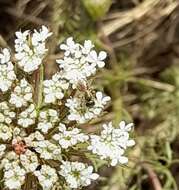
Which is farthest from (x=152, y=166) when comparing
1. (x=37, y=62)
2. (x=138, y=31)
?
(x=37, y=62)

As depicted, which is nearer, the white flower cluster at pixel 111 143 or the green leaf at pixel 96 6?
the white flower cluster at pixel 111 143

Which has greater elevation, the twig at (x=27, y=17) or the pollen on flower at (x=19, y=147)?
the twig at (x=27, y=17)

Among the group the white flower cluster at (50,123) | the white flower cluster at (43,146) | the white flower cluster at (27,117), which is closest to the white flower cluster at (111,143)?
the white flower cluster at (50,123)

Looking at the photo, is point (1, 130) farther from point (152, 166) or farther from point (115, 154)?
point (152, 166)

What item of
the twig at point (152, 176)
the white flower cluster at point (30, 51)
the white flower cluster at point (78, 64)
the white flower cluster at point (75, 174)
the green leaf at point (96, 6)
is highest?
the green leaf at point (96, 6)

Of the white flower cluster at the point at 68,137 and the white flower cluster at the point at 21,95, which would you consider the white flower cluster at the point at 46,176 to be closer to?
the white flower cluster at the point at 68,137

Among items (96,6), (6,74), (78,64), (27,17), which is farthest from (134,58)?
(6,74)
